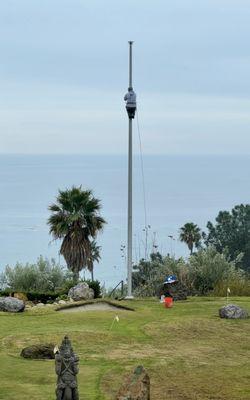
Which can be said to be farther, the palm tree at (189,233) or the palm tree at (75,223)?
the palm tree at (189,233)

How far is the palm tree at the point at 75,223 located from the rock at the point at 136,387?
91.5 ft

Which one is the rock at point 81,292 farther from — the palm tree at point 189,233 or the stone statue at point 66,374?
the palm tree at point 189,233

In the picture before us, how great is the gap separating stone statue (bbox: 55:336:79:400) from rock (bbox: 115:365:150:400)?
1.22 meters

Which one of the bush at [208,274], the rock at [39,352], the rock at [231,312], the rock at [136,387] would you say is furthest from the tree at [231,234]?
the rock at [136,387]

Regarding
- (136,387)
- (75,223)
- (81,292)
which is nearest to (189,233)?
(75,223)

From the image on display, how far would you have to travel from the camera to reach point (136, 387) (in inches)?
668

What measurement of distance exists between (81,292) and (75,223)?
28.3 feet

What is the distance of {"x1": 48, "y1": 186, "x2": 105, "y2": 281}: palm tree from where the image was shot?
4503 cm

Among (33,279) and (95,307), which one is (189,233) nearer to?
(33,279)

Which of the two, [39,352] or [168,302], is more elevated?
[168,302]

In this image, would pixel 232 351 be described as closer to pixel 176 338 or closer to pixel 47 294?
pixel 176 338

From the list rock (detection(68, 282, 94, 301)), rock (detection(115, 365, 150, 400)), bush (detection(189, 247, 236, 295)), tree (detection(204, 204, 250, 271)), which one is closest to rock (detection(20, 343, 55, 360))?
rock (detection(115, 365, 150, 400))

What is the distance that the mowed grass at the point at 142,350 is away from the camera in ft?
65.5

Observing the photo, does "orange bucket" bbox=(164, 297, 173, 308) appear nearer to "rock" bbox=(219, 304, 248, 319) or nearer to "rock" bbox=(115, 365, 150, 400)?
"rock" bbox=(219, 304, 248, 319)
